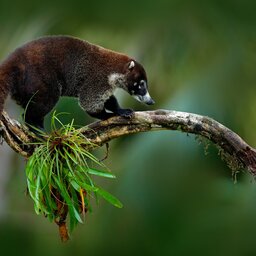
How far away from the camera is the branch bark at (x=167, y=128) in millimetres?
4656

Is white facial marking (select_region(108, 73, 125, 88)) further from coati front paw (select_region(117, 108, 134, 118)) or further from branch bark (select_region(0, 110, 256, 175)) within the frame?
branch bark (select_region(0, 110, 256, 175))

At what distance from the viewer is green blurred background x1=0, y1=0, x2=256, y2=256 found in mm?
6680

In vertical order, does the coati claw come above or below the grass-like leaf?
above

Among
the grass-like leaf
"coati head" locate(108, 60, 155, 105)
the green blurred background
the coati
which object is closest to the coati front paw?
the coati

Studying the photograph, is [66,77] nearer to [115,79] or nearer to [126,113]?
[115,79]

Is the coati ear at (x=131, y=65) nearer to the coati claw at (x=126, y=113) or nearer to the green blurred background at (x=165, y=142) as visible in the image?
the coati claw at (x=126, y=113)

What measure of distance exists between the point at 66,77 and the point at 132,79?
1.49 feet

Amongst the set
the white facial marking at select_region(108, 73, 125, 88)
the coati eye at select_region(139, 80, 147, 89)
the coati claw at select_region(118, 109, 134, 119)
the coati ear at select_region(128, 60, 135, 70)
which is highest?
the coati ear at select_region(128, 60, 135, 70)

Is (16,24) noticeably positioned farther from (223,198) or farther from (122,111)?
(122,111)

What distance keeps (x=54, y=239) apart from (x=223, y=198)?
1.81 m

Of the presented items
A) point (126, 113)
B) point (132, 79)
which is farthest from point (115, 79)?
point (126, 113)

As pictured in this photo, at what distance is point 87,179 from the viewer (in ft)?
14.7

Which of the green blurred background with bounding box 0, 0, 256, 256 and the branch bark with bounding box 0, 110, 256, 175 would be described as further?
the green blurred background with bounding box 0, 0, 256, 256

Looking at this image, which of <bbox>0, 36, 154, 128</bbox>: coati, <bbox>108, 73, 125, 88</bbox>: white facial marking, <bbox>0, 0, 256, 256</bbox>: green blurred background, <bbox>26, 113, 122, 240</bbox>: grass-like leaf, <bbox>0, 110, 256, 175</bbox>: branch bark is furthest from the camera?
<bbox>0, 0, 256, 256</bbox>: green blurred background
